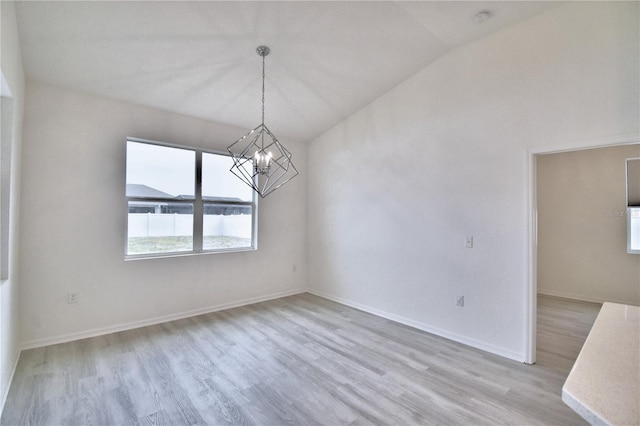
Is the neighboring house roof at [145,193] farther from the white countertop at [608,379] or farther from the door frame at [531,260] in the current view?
the white countertop at [608,379]

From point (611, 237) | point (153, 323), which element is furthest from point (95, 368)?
point (611, 237)

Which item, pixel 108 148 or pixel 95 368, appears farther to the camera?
pixel 108 148

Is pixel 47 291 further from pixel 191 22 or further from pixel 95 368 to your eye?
pixel 191 22

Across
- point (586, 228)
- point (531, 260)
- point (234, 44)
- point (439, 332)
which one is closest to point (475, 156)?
point (531, 260)

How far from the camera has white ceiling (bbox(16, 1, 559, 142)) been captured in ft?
8.16

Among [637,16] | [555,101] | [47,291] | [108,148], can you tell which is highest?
[637,16]

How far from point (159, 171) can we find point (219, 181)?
33.0 inches

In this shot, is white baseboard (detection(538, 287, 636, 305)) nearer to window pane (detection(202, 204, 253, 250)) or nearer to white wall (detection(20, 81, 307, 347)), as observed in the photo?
window pane (detection(202, 204, 253, 250))

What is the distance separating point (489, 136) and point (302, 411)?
316cm

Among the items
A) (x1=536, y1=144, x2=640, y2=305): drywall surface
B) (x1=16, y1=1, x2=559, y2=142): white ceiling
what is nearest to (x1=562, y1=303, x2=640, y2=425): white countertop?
(x1=16, y1=1, x2=559, y2=142): white ceiling

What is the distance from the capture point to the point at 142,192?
12.4ft

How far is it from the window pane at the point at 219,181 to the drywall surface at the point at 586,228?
16.2ft

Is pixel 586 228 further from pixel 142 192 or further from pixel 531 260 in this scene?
pixel 142 192

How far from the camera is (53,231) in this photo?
3.18 meters
